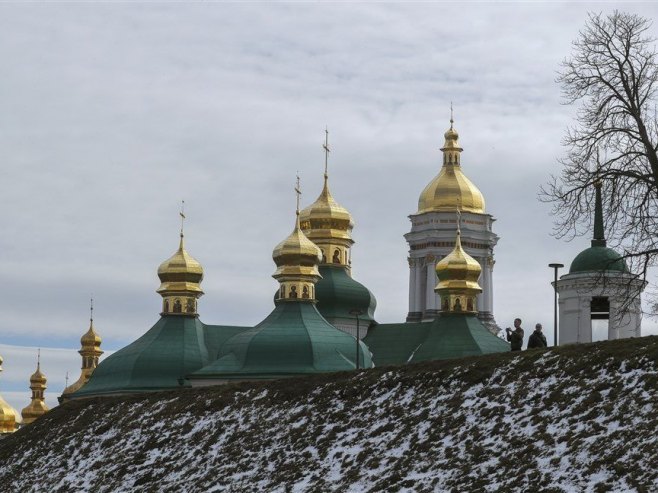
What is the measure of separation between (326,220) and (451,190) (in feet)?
36.3

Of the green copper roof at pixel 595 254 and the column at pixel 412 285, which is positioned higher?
the column at pixel 412 285

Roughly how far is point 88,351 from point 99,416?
130 ft

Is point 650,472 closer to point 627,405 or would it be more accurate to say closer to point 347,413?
point 627,405

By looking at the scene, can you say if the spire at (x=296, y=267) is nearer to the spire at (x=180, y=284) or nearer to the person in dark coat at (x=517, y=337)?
the spire at (x=180, y=284)

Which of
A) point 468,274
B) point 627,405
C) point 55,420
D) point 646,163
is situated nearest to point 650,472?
point 627,405

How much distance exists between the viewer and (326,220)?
7519 centimetres

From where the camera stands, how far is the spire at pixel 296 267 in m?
63.6

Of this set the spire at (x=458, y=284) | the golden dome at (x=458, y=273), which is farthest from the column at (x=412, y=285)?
the golden dome at (x=458, y=273)

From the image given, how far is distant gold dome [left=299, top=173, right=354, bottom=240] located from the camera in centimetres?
7475

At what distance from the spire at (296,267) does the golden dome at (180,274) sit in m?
4.59

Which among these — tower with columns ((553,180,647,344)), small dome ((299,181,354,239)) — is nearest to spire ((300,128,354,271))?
small dome ((299,181,354,239))

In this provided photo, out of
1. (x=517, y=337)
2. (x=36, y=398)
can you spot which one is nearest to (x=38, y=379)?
(x=36, y=398)

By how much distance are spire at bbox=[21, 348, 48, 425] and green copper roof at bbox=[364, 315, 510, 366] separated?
30599 mm

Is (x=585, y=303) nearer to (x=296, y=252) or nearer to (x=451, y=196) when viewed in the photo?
(x=296, y=252)
